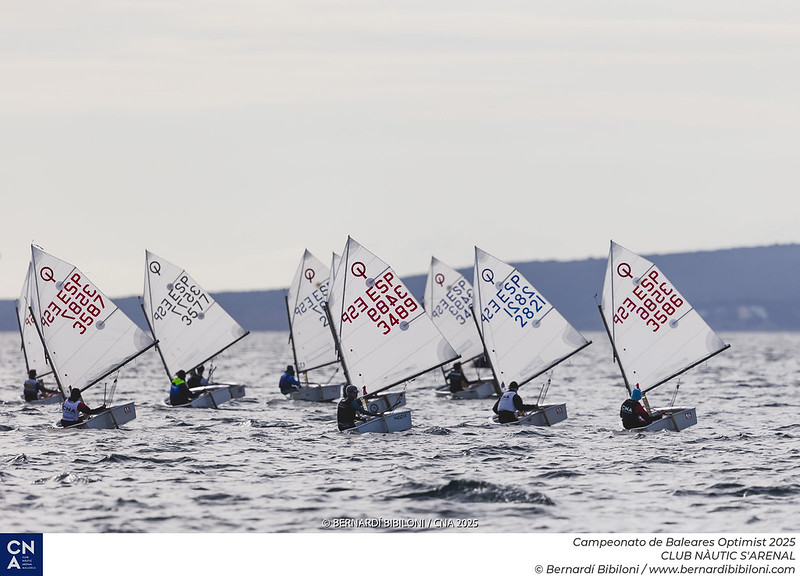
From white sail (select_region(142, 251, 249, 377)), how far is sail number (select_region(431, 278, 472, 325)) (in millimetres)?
11139

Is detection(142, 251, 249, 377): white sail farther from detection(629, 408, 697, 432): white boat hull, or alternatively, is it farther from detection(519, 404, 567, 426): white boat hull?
detection(629, 408, 697, 432): white boat hull

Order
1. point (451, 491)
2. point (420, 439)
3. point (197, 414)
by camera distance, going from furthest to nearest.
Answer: point (197, 414)
point (420, 439)
point (451, 491)

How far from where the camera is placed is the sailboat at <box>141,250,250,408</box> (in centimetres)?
4797

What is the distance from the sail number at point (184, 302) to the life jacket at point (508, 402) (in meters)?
16.7

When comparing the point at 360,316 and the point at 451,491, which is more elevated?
the point at 360,316

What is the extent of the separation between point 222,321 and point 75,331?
33.0 ft

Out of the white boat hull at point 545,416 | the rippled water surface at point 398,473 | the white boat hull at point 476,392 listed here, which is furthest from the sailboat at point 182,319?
the white boat hull at point 545,416

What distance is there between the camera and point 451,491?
24484mm

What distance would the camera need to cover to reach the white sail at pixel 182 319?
157 feet
